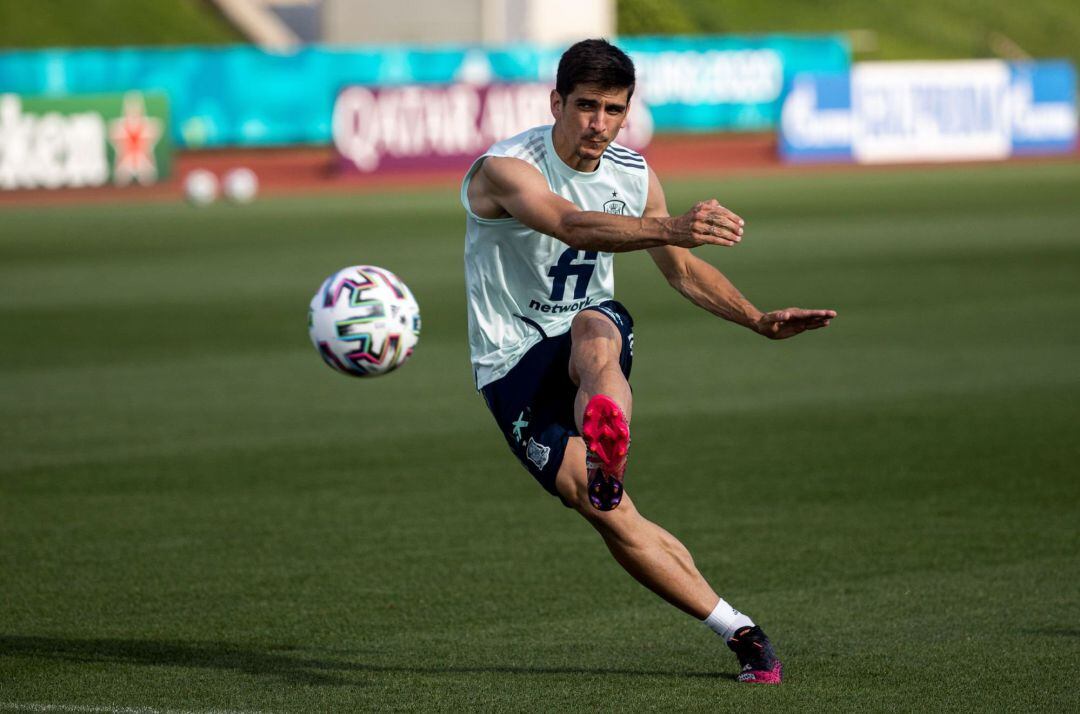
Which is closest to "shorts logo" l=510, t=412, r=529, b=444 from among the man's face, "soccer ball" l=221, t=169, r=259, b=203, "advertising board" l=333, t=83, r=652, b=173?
the man's face

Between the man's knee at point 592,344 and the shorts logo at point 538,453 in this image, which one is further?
the shorts logo at point 538,453

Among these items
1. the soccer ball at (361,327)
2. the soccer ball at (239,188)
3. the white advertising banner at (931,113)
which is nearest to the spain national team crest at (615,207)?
the soccer ball at (361,327)

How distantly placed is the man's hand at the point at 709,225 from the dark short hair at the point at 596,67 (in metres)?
0.67

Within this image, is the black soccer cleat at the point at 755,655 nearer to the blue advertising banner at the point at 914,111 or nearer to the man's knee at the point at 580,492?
the man's knee at the point at 580,492

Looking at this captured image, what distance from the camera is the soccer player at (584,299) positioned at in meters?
6.13

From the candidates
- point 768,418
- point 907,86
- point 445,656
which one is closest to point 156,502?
point 445,656

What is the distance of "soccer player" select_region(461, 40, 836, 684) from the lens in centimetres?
613

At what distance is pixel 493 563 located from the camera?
8.64m

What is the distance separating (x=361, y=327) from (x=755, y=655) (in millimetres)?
2288

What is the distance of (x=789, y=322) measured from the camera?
21.8ft

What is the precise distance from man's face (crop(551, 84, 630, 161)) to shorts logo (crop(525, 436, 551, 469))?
105 cm

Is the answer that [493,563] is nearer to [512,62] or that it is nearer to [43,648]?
[43,648]

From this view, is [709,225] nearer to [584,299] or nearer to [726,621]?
[584,299]

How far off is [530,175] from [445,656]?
1.91 metres
